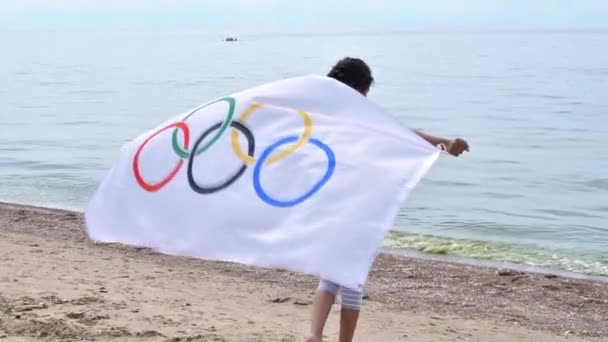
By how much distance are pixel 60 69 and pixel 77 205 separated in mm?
55568

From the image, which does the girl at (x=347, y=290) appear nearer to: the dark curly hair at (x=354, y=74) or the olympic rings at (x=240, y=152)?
the dark curly hair at (x=354, y=74)

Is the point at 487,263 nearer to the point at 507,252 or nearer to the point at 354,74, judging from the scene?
the point at 507,252

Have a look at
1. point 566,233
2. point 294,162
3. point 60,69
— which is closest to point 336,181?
point 294,162

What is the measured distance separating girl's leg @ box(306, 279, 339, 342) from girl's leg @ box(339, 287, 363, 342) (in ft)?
0.20

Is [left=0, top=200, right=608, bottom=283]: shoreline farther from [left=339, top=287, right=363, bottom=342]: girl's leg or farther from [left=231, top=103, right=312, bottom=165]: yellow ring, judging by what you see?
[left=231, top=103, right=312, bottom=165]: yellow ring

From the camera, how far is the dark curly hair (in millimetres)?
4805

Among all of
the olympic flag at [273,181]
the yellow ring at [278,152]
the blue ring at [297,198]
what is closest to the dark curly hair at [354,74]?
the olympic flag at [273,181]

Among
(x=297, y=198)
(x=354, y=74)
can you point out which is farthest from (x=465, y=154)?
(x=297, y=198)

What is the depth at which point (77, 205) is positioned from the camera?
48.4 feet

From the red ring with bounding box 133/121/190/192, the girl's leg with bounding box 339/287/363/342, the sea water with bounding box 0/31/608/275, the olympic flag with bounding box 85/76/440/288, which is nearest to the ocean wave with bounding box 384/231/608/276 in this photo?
the sea water with bounding box 0/31/608/275

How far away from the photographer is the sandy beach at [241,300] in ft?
20.3

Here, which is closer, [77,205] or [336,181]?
[336,181]

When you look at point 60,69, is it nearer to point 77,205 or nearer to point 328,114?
point 77,205

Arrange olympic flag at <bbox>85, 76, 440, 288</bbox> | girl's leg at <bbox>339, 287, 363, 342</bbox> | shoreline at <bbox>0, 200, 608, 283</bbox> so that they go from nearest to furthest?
olympic flag at <bbox>85, 76, 440, 288</bbox>
girl's leg at <bbox>339, 287, 363, 342</bbox>
shoreline at <bbox>0, 200, 608, 283</bbox>
